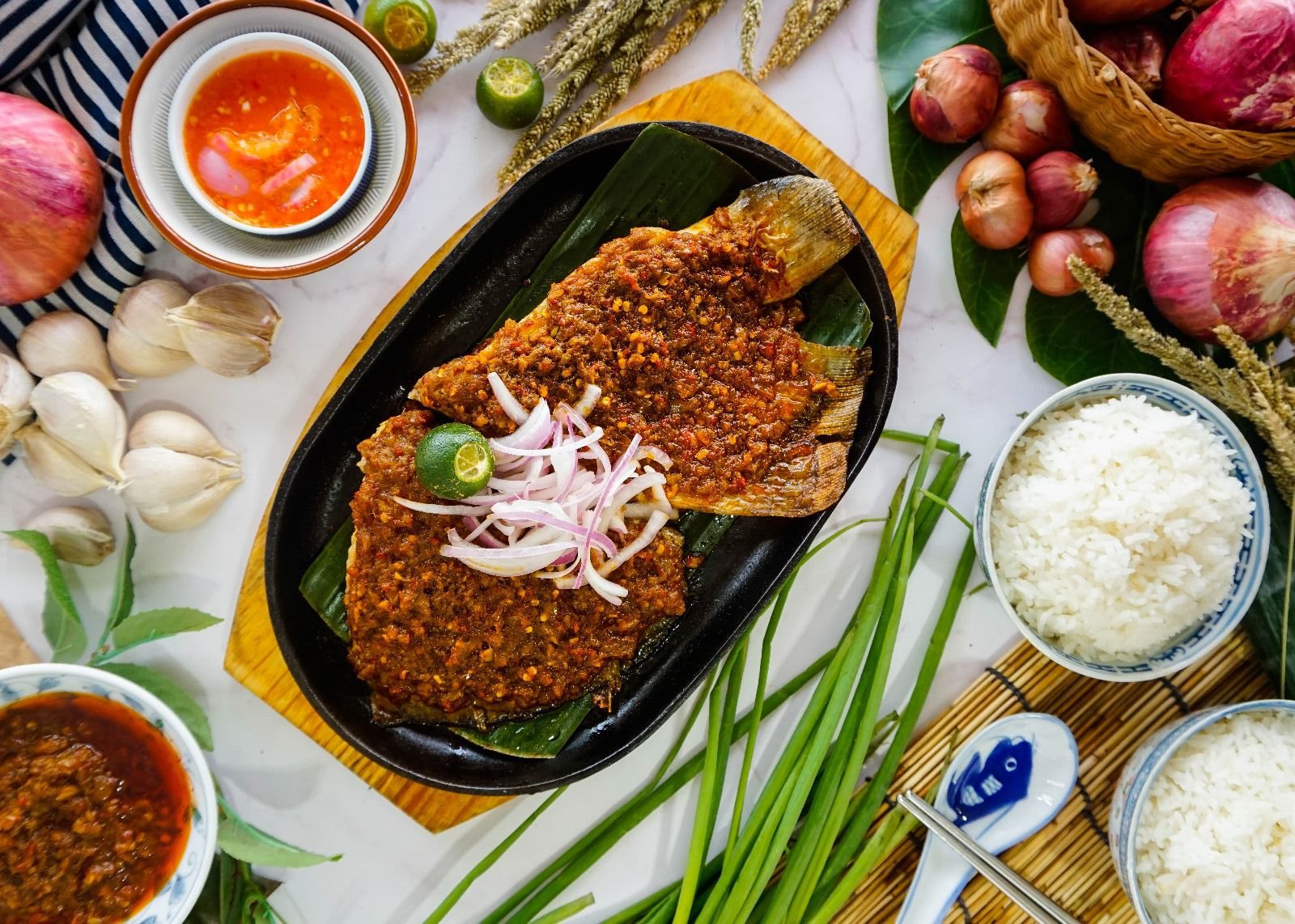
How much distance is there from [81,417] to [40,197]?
1.82 ft

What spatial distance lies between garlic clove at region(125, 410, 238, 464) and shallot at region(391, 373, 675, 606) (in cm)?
68

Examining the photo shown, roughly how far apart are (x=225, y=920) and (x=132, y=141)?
6.69 ft

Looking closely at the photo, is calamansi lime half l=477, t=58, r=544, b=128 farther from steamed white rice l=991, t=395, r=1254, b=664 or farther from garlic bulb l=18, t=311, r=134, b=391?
steamed white rice l=991, t=395, r=1254, b=664

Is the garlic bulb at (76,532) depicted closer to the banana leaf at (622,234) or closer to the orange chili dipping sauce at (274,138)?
the banana leaf at (622,234)

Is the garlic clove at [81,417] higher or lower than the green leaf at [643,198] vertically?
lower

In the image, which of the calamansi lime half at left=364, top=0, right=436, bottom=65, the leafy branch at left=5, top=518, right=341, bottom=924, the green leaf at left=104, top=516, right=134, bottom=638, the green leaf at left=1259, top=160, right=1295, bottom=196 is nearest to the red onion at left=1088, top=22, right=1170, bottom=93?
the green leaf at left=1259, top=160, right=1295, bottom=196

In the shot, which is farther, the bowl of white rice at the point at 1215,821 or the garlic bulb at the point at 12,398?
the garlic bulb at the point at 12,398

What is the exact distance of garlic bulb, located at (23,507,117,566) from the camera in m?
2.55

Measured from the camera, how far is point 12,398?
8.00 feet

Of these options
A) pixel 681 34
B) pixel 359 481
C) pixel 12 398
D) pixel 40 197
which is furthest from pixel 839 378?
pixel 12 398

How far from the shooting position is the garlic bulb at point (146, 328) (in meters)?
2.50

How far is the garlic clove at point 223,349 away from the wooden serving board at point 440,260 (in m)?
0.21

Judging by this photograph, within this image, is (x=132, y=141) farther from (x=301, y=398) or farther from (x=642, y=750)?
(x=642, y=750)

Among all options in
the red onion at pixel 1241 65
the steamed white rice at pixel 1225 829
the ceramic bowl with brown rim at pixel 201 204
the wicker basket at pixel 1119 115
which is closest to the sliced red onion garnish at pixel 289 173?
the ceramic bowl with brown rim at pixel 201 204
